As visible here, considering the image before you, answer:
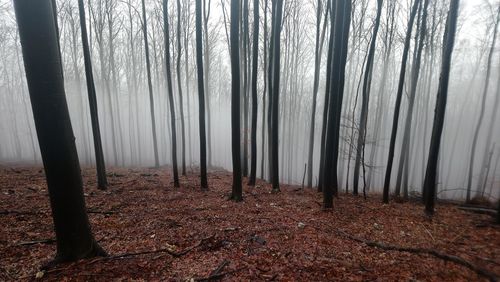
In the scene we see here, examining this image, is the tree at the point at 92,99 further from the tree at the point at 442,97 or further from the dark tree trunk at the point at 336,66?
the tree at the point at 442,97

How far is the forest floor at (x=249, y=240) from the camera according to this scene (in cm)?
356

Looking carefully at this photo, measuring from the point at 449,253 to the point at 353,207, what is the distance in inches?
135

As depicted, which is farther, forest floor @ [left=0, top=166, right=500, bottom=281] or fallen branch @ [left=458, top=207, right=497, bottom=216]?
fallen branch @ [left=458, top=207, right=497, bottom=216]

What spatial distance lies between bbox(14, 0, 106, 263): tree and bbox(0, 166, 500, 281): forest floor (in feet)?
1.78

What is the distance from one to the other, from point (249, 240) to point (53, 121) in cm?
389

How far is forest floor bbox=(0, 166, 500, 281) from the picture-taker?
11.7ft

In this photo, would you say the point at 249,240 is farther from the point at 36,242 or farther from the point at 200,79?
the point at 200,79

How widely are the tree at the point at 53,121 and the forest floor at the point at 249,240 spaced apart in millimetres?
543

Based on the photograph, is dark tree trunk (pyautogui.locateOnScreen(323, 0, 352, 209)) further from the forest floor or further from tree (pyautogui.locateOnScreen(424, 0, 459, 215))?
tree (pyautogui.locateOnScreen(424, 0, 459, 215))

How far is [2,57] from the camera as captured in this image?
81.8 ft

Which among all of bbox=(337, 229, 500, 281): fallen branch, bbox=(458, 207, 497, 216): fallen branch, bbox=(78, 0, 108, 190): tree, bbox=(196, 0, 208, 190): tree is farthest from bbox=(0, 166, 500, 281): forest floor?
bbox=(196, 0, 208, 190): tree

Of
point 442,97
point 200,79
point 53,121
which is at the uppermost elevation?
point 200,79

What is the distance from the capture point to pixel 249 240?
4.77m

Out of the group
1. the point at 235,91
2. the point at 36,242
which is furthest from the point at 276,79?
the point at 36,242
